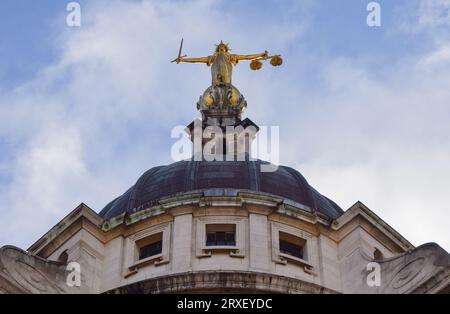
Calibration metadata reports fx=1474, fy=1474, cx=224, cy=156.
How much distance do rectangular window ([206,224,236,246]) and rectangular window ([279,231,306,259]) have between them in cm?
175

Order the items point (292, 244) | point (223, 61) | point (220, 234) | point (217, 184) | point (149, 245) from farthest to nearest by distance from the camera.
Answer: point (223, 61) → point (217, 184) → point (149, 245) → point (292, 244) → point (220, 234)

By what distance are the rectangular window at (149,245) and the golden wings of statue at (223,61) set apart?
46.7ft

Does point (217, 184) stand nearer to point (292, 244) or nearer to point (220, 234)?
point (220, 234)

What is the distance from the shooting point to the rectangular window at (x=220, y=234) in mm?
51812

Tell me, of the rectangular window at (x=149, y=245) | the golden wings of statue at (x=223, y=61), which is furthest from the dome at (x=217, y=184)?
the golden wings of statue at (x=223, y=61)

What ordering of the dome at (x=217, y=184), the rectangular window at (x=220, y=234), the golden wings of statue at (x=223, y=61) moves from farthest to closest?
the golden wings of statue at (x=223, y=61), the dome at (x=217, y=184), the rectangular window at (x=220, y=234)

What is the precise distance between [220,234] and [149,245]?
260 centimetres

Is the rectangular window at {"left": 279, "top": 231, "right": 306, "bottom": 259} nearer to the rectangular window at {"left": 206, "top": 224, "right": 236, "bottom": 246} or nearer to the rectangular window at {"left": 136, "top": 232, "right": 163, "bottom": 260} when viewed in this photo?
the rectangular window at {"left": 206, "top": 224, "right": 236, "bottom": 246}

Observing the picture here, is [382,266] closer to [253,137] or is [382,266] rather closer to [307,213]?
[307,213]

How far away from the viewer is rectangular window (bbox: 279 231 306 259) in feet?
171

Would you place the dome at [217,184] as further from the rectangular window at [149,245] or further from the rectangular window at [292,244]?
the rectangular window at [292,244]

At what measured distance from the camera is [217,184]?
2137 inches

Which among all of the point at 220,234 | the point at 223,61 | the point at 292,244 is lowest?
the point at 292,244

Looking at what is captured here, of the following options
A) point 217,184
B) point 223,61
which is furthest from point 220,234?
point 223,61
